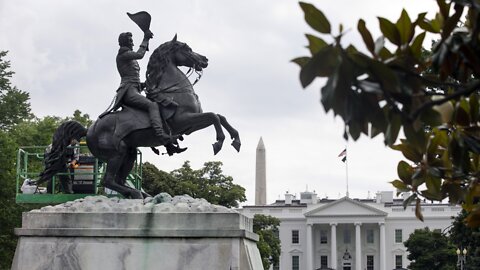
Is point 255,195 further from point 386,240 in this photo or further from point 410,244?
point 410,244

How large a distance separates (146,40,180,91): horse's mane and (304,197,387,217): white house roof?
8614 centimetres

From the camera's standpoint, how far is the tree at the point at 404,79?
2.37 m

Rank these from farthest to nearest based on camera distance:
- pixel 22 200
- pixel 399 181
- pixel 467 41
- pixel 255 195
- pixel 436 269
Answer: pixel 255 195 < pixel 436 269 < pixel 22 200 < pixel 399 181 < pixel 467 41

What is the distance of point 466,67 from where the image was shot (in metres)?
2.94

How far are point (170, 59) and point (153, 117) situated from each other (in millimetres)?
946

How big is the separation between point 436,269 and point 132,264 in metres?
54.6

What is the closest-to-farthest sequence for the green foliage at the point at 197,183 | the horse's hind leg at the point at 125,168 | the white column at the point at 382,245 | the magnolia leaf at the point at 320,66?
the magnolia leaf at the point at 320,66 → the horse's hind leg at the point at 125,168 → the green foliage at the point at 197,183 → the white column at the point at 382,245

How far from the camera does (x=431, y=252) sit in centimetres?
6234

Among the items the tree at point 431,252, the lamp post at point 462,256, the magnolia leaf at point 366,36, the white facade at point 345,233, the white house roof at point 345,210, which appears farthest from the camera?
the white facade at point 345,233

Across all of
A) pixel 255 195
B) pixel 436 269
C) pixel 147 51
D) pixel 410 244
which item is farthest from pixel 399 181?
pixel 255 195

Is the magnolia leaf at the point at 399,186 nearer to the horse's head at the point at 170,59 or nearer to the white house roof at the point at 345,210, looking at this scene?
the horse's head at the point at 170,59

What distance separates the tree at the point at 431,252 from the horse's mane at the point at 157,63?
5018 cm

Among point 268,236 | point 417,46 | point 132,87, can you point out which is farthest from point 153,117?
point 268,236

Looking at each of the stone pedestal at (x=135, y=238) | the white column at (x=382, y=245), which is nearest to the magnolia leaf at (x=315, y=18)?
the stone pedestal at (x=135, y=238)
